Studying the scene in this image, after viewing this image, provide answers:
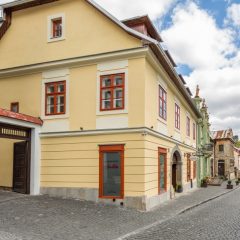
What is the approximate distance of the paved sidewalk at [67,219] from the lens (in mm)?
9891

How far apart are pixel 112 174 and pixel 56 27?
7.73 meters

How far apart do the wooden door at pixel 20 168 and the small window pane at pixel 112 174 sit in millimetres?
3817

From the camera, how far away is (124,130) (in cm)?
1535

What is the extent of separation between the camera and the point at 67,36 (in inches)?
668

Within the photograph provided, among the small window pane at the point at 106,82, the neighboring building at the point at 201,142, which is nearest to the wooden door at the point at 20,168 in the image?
the small window pane at the point at 106,82

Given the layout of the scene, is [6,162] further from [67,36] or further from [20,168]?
[67,36]

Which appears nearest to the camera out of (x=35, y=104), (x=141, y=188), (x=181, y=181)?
(x=141, y=188)

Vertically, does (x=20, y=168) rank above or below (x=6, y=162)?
below

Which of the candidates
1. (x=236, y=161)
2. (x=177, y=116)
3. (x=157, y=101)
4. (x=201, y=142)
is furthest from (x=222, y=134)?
(x=157, y=101)

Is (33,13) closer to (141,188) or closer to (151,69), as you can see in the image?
(151,69)

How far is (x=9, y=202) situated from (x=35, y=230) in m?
4.18

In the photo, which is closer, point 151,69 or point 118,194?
point 118,194

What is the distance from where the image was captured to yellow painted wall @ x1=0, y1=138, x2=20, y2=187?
1739 cm

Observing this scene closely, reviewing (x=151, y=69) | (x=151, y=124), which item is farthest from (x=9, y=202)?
(x=151, y=69)
